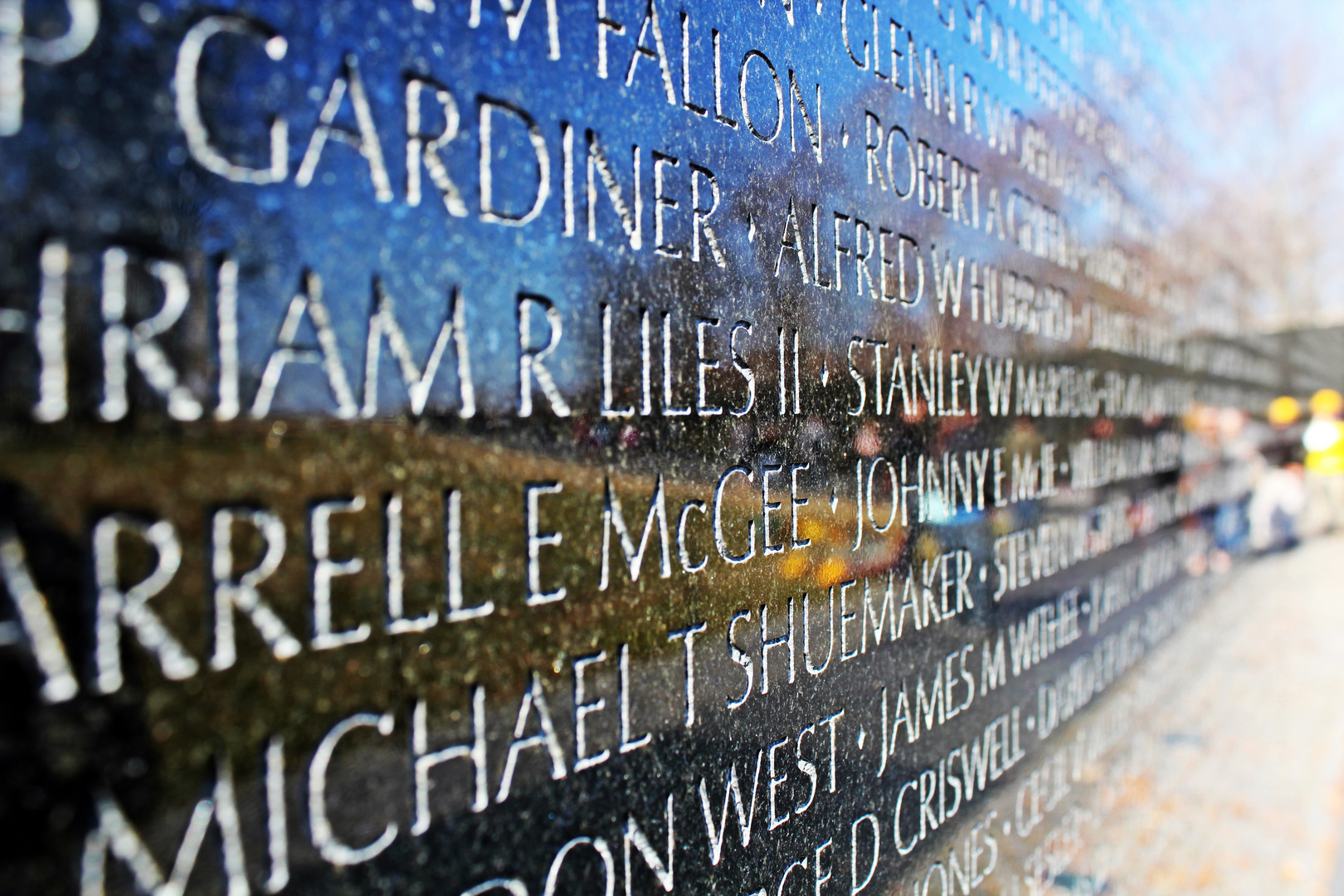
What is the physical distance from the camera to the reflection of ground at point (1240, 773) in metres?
4.05

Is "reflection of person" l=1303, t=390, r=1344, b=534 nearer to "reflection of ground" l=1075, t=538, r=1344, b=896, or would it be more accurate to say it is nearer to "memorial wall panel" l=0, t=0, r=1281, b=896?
"reflection of ground" l=1075, t=538, r=1344, b=896

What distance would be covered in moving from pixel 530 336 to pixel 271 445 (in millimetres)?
441

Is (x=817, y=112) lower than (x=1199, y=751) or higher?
higher

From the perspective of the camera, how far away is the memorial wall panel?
0.90 m

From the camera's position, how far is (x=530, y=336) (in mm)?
1344

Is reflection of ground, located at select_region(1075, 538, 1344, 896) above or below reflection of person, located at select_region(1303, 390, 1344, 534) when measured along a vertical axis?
below

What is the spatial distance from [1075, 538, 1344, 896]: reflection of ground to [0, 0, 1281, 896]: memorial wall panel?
1995mm

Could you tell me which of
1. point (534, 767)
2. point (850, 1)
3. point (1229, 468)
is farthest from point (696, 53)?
point (1229, 468)

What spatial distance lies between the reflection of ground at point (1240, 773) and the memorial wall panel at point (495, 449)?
1995 millimetres

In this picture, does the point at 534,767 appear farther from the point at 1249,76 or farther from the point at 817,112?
the point at 1249,76

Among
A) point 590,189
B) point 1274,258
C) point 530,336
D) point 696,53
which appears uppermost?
point 1274,258

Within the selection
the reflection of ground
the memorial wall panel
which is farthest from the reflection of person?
the memorial wall panel

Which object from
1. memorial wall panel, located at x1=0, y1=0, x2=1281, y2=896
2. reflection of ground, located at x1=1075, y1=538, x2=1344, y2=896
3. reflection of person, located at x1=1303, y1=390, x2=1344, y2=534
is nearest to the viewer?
memorial wall panel, located at x1=0, y1=0, x2=1281, y2=896

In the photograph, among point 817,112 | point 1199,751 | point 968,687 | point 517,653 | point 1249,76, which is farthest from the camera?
point 1249,76
